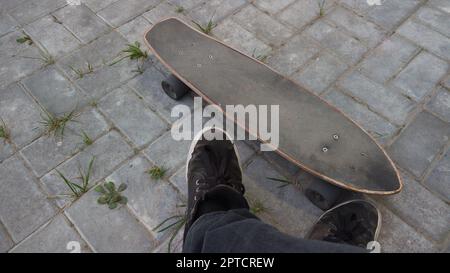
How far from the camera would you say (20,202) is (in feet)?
6.89

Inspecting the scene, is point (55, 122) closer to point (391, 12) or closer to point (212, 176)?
point (212, 176)

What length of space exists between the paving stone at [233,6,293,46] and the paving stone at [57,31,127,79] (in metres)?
1.08

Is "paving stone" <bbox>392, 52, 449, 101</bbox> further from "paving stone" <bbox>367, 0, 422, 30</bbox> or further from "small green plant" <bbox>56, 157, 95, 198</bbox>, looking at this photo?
"small green plant" <bbox>56, 157, 95, 198</bbox>

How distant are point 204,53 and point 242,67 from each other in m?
0.32

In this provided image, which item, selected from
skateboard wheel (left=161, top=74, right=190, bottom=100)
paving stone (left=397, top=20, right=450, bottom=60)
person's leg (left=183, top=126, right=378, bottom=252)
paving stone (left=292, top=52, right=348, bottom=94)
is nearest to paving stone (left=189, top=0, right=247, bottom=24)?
skateboard wheel (left=161, top=74, right=190, bottom=100)

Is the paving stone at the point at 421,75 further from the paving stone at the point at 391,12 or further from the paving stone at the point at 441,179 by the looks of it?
the paving stone at the point at 441,179

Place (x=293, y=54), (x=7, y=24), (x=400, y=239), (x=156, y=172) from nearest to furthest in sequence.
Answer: (x=400, y=239) < (x=156, y=172) < (x=293, y=54) < (x=7, y=24)

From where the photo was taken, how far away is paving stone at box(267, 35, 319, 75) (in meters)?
2.67

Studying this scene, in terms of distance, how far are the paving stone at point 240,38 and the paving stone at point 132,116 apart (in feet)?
3.07

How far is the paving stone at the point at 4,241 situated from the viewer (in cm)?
196

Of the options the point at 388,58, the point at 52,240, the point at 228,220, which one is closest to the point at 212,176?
the point at 228,220

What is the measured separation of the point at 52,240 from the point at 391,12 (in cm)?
324

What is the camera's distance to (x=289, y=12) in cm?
301
